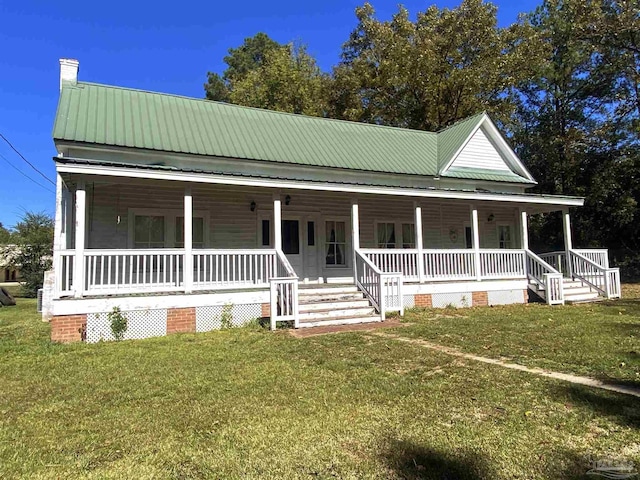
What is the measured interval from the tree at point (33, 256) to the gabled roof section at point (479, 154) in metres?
23.1

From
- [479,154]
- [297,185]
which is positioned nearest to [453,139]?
[479,154]

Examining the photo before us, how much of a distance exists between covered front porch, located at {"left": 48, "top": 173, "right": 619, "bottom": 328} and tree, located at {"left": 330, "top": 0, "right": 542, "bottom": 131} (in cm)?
1269

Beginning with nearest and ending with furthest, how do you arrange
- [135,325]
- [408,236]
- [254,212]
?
[135,325] → [254,212] → [408,236]

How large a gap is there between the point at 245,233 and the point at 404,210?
19.2 feet

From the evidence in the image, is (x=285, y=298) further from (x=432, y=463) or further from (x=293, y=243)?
(x=432, y=463)

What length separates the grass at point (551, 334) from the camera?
20.5 feet

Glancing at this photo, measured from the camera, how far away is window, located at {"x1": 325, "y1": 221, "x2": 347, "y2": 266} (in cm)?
1431

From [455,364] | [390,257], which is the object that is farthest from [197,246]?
[455,364]

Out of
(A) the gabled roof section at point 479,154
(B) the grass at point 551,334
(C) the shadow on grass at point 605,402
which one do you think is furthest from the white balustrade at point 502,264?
(C) the shadow on grass at point 605,402

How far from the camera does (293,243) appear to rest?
1384 cm

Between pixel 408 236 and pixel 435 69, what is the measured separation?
50.8 feet

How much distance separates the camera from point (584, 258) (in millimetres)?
15250

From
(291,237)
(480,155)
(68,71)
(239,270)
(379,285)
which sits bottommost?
(379,285)

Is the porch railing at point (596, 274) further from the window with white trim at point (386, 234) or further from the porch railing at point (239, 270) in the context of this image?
the porch railing at point (239, 270)
